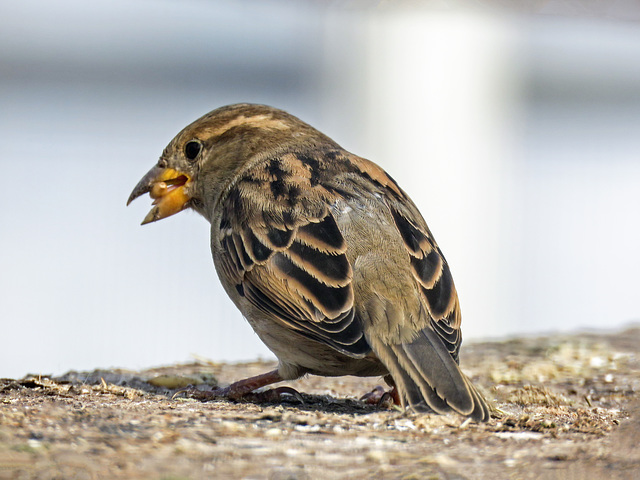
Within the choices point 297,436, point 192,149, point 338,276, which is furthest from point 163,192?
point 297,436

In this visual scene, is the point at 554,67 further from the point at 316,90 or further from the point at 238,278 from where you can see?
the point at 238,278

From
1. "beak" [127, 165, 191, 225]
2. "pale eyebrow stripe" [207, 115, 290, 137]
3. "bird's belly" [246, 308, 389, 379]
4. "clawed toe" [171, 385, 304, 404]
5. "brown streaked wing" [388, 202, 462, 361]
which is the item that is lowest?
"clawed toe" [171, 385, 304, 404]

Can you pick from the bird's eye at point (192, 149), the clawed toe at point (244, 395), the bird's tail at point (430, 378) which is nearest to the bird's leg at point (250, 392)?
the clawed toe at point (244, 395)

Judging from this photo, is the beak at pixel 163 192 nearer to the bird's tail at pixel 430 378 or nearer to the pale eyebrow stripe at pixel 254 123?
the pale eyebrow stripe at pixel 254 123

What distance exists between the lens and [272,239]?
447 cm

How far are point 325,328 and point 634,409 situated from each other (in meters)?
1.77

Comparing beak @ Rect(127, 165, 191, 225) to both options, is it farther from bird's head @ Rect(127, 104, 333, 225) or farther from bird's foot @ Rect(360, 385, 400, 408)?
bird's foot @ Rect(360, 385, 400, 408)

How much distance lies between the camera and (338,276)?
412cm

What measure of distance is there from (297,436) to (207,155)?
2611 millimetres

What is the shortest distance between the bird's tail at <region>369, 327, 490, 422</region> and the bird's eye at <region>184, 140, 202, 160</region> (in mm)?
2169

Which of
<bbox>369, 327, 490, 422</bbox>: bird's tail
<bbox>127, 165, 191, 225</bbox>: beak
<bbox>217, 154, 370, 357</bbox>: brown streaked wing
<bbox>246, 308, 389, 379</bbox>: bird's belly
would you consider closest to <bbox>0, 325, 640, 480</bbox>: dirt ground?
<bbox>369, 327, 490, 422</bbox>: bird's tail

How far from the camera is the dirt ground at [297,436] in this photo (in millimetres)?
2904

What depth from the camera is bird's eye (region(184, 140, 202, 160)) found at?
5598 millimetres

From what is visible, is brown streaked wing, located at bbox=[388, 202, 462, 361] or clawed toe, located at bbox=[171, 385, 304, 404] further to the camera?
clawed toe, located at bbox=[171, 385, 304, 404]
